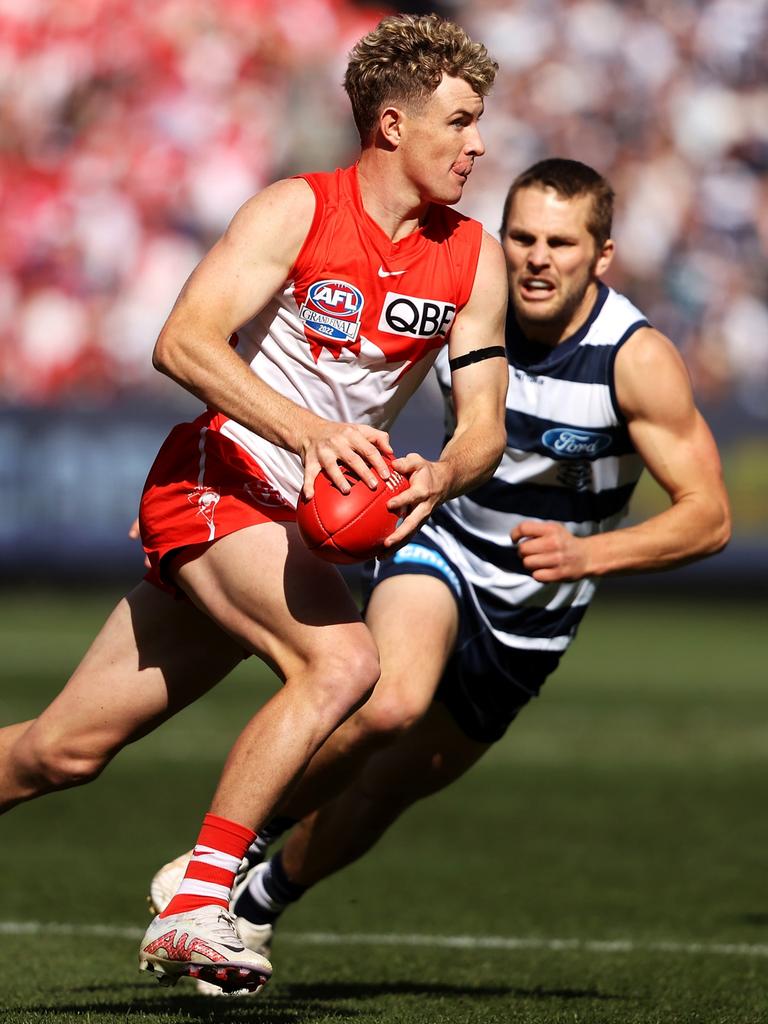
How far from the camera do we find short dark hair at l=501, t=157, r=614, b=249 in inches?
245

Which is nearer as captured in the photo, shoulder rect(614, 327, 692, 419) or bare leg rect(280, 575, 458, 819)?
bare leg rect(280, 575, 458, 819)

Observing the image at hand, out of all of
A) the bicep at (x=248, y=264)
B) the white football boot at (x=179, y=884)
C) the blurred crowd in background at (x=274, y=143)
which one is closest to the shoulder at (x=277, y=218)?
the bicep at (x=248, y=264)

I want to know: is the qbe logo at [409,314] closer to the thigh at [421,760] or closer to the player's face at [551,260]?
the player's face at [551,260]

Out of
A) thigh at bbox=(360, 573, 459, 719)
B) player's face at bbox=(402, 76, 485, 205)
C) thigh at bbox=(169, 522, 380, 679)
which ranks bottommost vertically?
thigh at bbox=(360, 573, 459, 719)

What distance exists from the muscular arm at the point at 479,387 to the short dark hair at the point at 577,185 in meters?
1.20

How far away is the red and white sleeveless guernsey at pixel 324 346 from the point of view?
4836 mm

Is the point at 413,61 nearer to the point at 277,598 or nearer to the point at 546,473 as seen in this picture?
the point at 277,598

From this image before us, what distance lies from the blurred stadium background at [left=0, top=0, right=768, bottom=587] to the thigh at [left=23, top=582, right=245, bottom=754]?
651 inches

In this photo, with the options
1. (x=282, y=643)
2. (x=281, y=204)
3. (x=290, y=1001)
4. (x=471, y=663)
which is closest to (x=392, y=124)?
(x=281, y=204)

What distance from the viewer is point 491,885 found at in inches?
329

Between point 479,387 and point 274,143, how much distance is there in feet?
59.2

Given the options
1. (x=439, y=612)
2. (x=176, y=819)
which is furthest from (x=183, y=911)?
(x=176, y=819)

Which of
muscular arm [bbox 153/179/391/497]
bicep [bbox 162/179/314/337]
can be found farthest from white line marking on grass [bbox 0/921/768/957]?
bicep [bbox 162/179/314/337]

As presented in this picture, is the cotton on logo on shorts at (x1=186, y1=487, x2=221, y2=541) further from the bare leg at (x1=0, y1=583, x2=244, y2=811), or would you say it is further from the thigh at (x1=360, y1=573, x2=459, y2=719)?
the thigh at (x1=360, y1=573, x2=459, y2=719)
